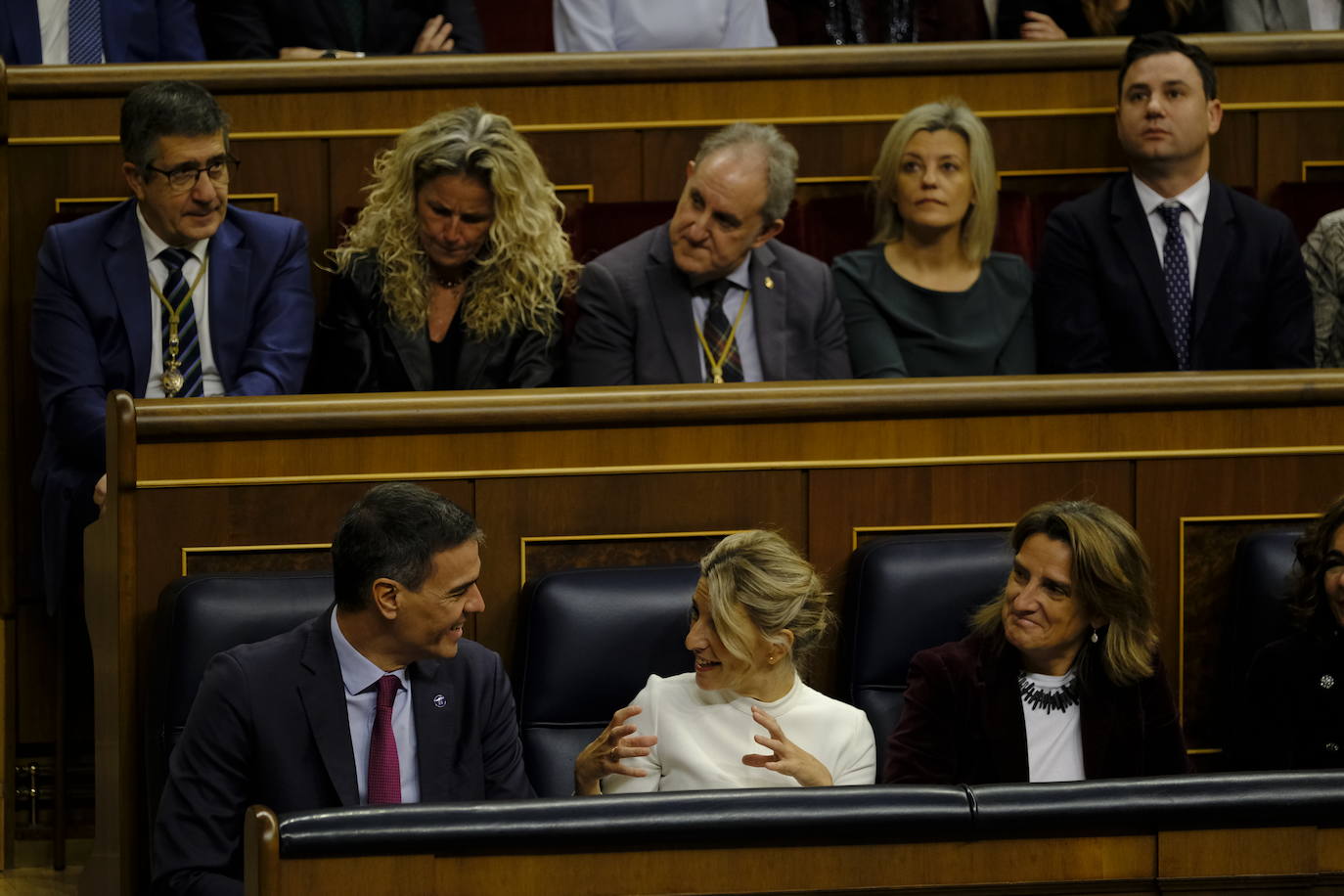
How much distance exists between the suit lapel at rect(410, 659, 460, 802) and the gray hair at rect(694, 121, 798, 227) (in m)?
0.81

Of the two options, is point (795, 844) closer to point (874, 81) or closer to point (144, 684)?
point (144, 684)

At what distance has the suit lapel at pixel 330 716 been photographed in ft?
4.65

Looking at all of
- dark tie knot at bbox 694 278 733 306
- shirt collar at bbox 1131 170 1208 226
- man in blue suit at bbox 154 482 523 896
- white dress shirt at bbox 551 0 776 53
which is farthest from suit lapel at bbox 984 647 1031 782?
white dress shirt at bbox 551 0 776 53

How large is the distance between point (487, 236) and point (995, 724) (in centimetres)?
83

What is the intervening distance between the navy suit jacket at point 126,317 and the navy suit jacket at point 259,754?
23.6 inches

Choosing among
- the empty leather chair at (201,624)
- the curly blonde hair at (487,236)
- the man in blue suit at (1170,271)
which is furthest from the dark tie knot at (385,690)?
the man in blue suit at (1170,271)

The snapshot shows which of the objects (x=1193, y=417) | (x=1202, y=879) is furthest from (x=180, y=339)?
(x=1202, y=879)

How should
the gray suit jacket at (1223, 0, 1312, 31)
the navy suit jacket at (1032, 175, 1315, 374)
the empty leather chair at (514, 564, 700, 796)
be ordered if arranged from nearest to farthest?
the empty leather chair at (514, 564, 700, 796), the navy suit jacket at (1032, 175, 1315, 374), the gray suit jacket at (1223, 0, 1312, 31)

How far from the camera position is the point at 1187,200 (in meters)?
2.29

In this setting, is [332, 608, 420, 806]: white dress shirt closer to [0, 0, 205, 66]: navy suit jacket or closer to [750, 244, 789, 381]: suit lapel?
[750, 244, 789, 381]: suit lapel

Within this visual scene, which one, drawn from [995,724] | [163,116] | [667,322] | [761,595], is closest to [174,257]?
[163,116]

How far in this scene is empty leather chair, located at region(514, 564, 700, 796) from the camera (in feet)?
5.27

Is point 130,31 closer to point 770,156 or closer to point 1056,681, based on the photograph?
point 770,156

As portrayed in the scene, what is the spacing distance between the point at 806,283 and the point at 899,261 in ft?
0.49
